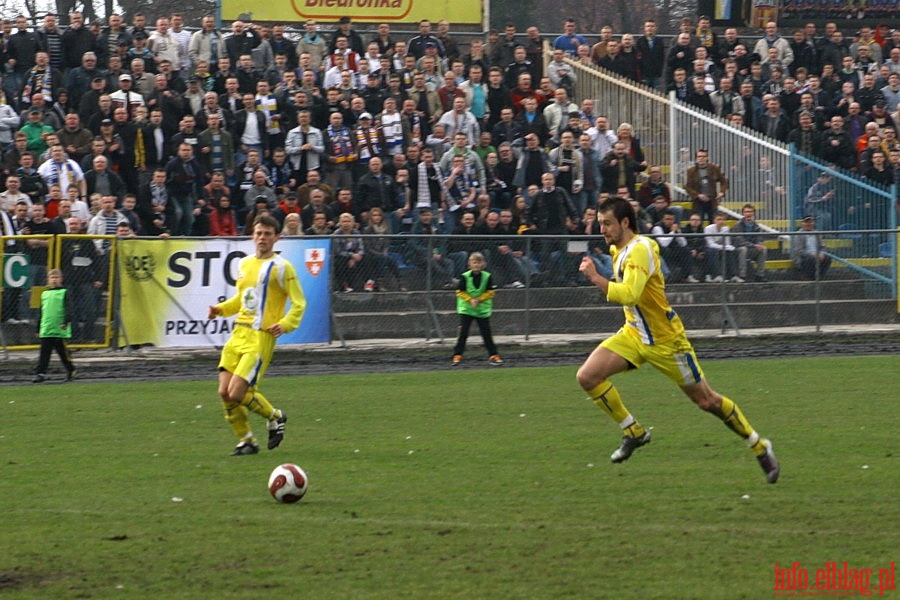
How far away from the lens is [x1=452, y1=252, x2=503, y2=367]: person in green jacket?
19.1 metres

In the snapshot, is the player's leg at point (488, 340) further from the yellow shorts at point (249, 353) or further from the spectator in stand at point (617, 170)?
the yellow shorts at point (249, 353)

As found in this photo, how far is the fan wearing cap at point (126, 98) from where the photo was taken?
21.6 meters

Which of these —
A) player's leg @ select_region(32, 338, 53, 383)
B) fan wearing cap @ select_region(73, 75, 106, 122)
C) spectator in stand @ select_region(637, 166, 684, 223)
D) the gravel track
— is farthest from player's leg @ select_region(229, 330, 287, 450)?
spectator in stand @ select_region(637, 166, 684, 223)

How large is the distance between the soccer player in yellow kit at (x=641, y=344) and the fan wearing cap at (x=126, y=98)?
13934 millimetres

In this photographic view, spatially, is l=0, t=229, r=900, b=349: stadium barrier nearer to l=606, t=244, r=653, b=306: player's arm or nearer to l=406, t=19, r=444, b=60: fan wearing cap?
l=406, t=19, r=444, b=60: fan wearing cap

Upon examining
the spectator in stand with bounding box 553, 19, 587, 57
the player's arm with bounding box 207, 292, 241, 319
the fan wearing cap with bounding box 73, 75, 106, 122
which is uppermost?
the spectator in stand with bounding box 553, 19, 587, 57

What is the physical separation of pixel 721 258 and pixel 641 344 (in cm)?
1274

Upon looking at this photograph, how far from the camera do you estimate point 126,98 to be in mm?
21688

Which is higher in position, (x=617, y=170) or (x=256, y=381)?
(x=617, y=170)

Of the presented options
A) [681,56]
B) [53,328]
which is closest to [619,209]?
[53,328]

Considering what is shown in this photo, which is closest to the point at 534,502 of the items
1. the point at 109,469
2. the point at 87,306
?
the point at 109,469

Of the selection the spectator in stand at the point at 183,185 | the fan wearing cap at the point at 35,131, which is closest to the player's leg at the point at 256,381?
the spectator in stand at the point at 183,185

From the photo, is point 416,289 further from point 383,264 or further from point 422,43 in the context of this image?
point 422,43

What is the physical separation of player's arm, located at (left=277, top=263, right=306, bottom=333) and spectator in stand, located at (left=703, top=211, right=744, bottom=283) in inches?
475
